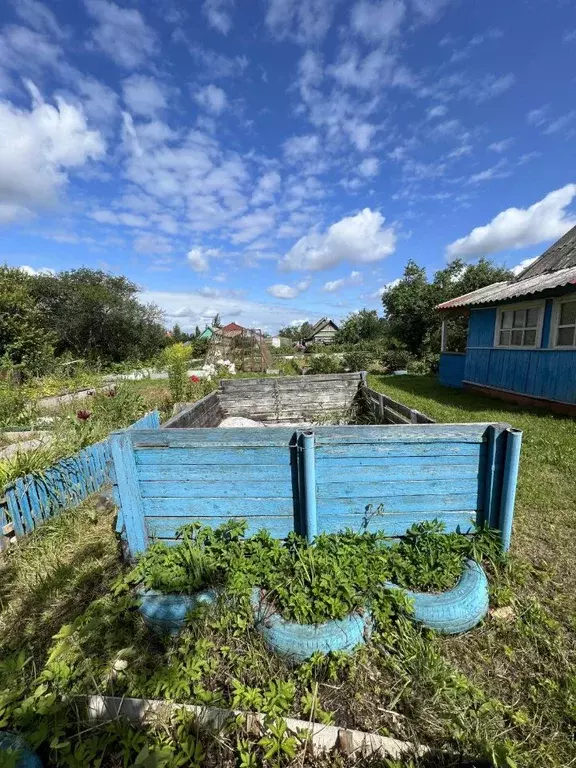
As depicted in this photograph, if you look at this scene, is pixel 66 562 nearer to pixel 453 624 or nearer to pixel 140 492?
pixel 140 492

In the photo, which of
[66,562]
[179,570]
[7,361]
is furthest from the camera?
[7,361]

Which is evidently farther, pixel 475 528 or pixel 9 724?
pixel 475 528

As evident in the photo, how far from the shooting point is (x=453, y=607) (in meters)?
1.91

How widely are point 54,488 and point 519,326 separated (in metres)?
10.1

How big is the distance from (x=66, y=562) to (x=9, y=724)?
1.53 meters

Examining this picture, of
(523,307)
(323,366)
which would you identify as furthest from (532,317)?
(323,366)

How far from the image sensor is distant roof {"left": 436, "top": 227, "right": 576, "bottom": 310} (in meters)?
7.04

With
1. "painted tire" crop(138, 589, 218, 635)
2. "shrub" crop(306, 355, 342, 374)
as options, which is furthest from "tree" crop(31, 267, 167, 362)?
"painted tire" crop(138, 589, 218, 635)

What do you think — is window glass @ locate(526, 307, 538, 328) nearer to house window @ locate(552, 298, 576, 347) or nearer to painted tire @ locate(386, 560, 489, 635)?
house window @ locate(552, 298, 576, 347)

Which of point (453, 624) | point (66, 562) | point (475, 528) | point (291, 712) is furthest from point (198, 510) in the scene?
point (475, 528)

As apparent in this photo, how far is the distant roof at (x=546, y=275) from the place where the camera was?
7.04 meters

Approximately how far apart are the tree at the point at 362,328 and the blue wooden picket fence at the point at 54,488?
31.3 metres

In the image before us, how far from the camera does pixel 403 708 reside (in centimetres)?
159

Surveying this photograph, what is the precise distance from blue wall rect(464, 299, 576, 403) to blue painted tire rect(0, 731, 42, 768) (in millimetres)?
8687
